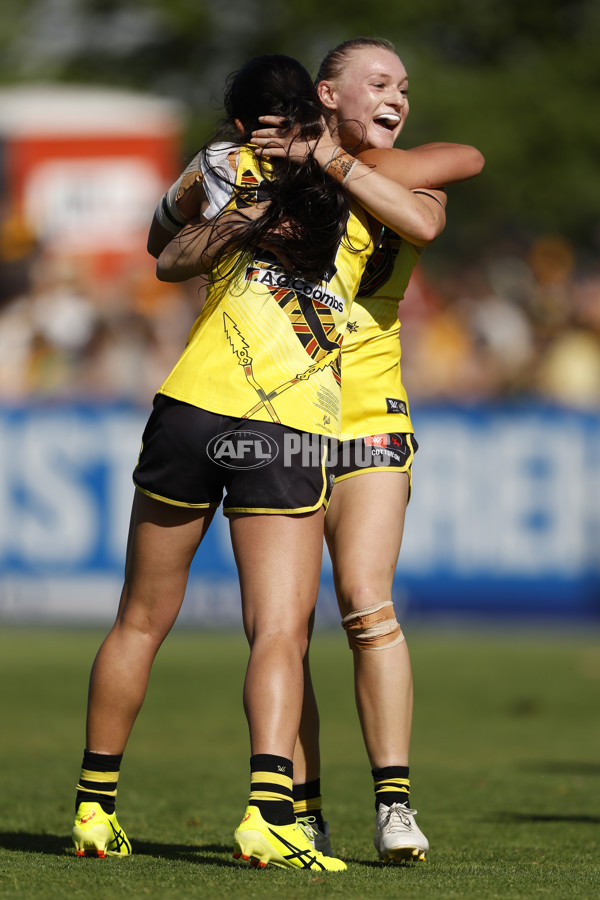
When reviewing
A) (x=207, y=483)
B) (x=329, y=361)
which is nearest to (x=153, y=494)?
(x=207, y=483)

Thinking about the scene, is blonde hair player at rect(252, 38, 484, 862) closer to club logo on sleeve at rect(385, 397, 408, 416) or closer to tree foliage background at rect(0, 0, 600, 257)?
club logo on sleeve at rect(385, 397, 408, 416)

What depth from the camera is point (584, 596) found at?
1207cm

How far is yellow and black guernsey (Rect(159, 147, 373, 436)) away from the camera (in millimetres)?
3684

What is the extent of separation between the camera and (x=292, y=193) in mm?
3715

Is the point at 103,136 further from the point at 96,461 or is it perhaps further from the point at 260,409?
the point at 260,409

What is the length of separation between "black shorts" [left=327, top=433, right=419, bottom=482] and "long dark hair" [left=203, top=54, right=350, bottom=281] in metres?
0.61

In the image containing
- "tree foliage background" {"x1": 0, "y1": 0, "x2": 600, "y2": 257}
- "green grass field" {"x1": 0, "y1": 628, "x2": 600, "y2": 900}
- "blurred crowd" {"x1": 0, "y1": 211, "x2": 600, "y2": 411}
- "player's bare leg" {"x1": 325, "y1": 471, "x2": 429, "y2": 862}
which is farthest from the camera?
"tree foliage background" {"x1": 0, "y1": 0, "x2": 600, "y2": 257}

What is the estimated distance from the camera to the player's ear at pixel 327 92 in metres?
4.06

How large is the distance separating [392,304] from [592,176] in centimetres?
2508

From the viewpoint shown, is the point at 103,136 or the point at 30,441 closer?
the point at 30,441

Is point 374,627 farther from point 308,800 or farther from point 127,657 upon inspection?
point 127,657

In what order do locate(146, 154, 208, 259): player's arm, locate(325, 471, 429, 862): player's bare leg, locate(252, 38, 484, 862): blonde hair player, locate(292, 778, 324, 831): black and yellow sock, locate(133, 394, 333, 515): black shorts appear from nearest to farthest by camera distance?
locate(133, 394, 333, 515): black shorts, locate(146, 154, 208, 259): player's arm, locate(252, 38, 484, 862): blonde hair player, locate(325, 471, 429, 862): player's bare leg, locate(292, 778, 324, 831): black and yellow sock

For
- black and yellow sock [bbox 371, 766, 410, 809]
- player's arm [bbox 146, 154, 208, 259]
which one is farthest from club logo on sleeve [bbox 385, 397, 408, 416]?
black and yellow sock [bbox 371, 766, 410, 809]

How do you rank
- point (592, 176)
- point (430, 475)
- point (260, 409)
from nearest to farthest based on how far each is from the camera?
point (260, 409) < point (430, 475) < point (592, 176)
